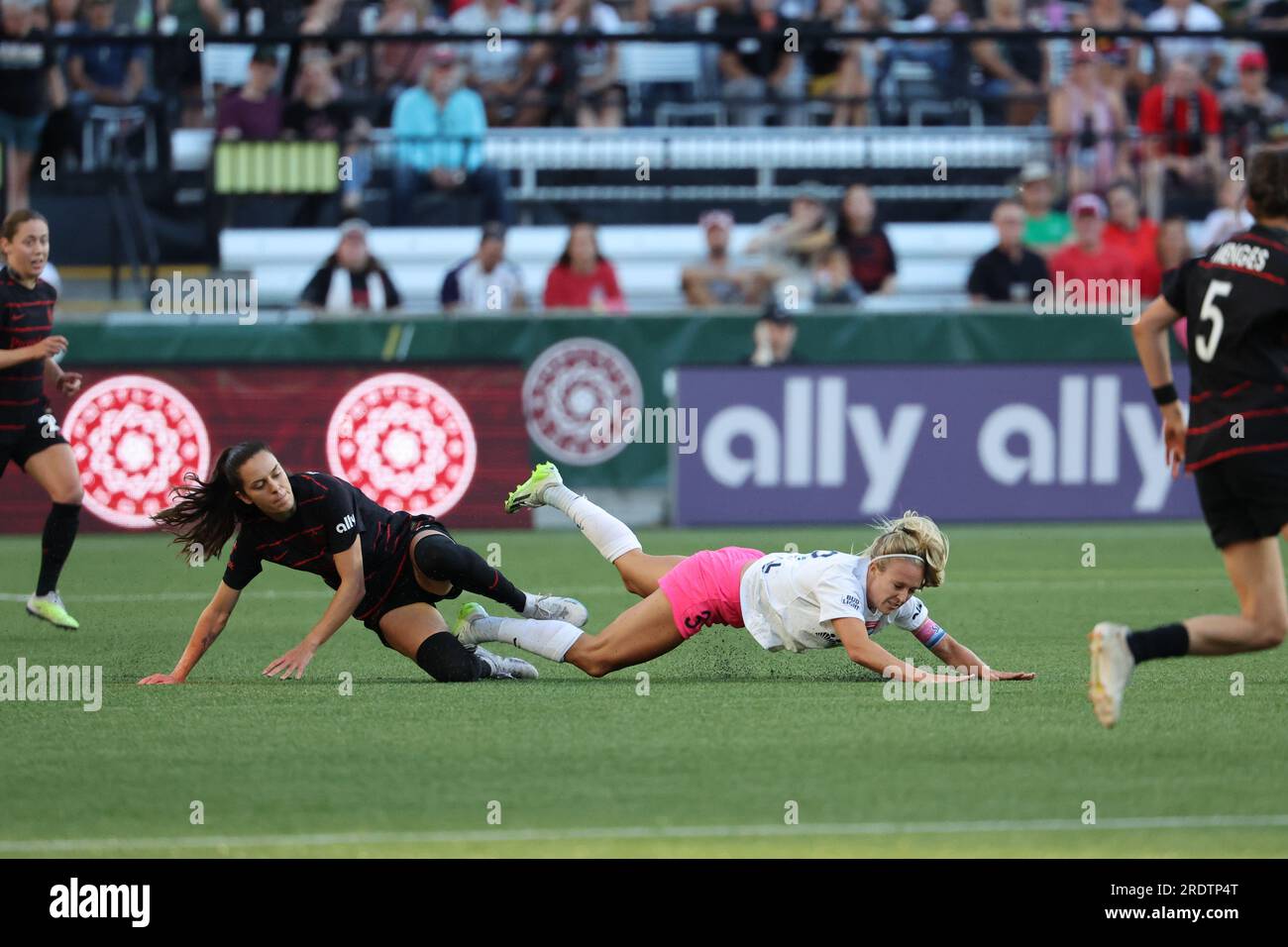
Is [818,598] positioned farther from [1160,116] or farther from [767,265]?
[1160,116]

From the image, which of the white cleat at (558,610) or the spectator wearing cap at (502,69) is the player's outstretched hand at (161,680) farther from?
the spectator wearing cap at (502,69)

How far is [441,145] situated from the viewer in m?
19.3

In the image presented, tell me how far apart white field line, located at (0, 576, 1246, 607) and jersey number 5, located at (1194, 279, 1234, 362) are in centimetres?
565

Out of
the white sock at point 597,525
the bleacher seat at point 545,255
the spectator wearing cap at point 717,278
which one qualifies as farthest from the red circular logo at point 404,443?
the white sock at point 597,525

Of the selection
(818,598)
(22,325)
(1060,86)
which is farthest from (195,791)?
(1060,86)

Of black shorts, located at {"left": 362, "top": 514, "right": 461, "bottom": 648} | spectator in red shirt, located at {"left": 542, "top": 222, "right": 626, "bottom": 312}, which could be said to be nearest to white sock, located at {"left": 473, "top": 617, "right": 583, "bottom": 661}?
black shorts, located at {"left": 362, "top": 514, "right": 461, "bottom": 648}

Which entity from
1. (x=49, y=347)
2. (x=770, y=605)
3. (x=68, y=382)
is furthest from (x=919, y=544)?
(x=68, y=382)

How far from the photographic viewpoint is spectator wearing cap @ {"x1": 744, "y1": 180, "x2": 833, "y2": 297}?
59.5 feet

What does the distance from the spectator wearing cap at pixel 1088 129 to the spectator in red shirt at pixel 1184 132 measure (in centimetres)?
31

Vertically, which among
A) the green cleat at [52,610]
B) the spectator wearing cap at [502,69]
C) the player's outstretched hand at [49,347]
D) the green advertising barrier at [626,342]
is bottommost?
the green cleat at [52,610]

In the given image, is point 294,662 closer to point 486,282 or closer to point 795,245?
point 486,282

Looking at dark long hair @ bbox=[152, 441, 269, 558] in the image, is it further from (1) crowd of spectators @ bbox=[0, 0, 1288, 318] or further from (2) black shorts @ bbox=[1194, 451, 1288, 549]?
(1) crowd of spectators @ bbox=[0, 0, 1288, 318]

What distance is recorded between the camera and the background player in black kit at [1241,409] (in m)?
Answer: 6.81

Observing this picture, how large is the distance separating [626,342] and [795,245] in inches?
92.4
